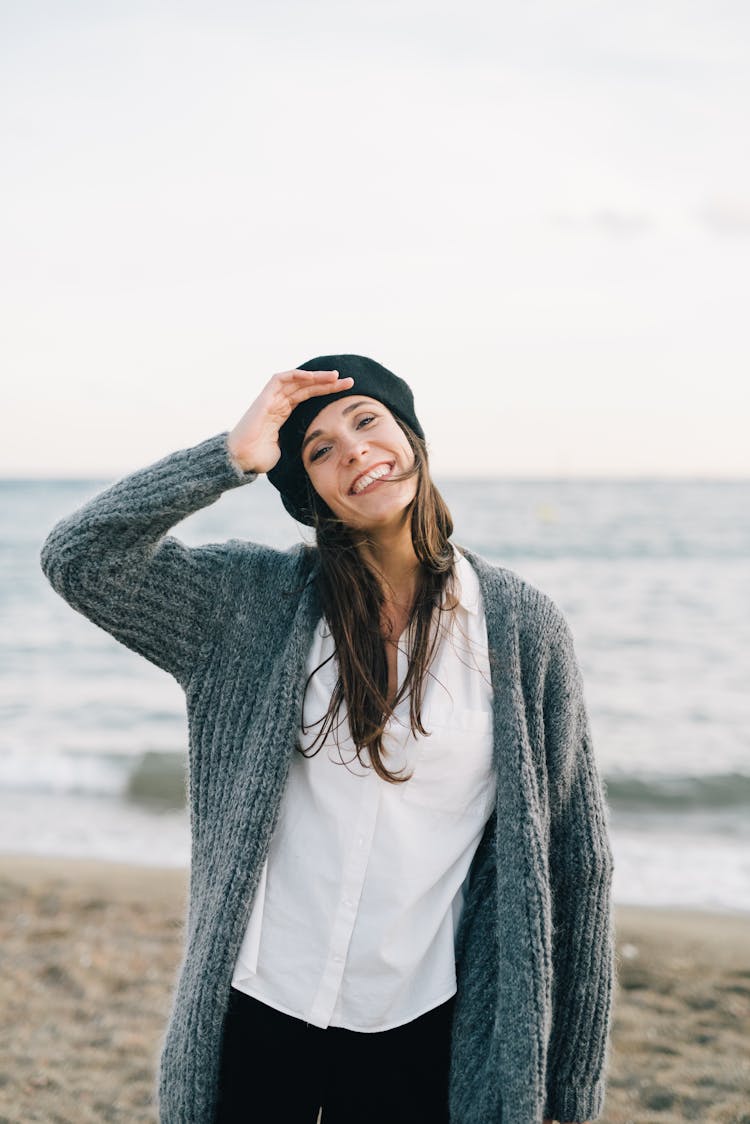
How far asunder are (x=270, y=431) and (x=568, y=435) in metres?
25.9

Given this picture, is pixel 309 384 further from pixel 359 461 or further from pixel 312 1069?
pixel 312 1069

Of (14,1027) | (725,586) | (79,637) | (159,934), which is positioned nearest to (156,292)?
(79,637)

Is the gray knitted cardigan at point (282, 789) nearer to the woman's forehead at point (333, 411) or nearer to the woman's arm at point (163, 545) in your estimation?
the woman's arm at point (163, 545)

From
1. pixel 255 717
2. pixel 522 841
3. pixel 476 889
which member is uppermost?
pixel 255 717

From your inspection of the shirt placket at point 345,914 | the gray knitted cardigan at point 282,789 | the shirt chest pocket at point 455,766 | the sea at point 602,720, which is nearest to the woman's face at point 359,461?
the gray knitted cardigan at point 282,789

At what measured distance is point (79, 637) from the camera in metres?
13.9

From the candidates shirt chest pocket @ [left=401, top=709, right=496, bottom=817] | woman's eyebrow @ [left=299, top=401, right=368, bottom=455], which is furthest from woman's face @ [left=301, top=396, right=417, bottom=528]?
shirt chest pocket @ [left=401, top=709, right=496, bottom=817]

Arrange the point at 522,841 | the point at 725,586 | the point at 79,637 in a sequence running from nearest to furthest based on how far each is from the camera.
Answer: the point at 522,841
the point at 79,637
the point at 725,586

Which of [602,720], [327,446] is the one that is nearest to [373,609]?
[327,446]

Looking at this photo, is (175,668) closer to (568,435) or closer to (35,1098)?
(35,1098)

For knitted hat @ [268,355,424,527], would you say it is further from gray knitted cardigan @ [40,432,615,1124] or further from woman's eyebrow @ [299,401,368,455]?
gray knitted cardigan @ [40,432,615,1124]

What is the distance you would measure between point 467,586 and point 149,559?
26.5 inches

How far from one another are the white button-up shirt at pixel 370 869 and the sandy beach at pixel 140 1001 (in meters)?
2.00

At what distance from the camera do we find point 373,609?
215 centimetres
